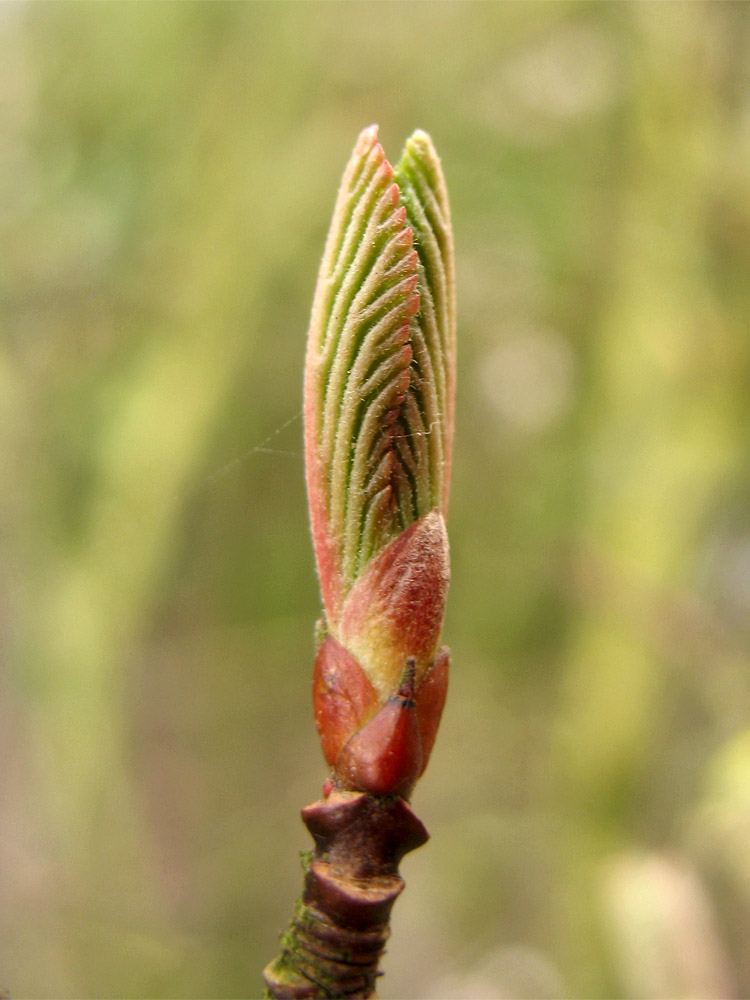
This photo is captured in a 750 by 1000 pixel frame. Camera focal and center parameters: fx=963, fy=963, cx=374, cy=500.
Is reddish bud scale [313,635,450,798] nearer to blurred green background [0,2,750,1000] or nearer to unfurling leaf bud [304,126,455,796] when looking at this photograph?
unfurling leaf bud [304,126,455,796]

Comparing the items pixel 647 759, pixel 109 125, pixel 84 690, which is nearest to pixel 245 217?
pixel 109 125

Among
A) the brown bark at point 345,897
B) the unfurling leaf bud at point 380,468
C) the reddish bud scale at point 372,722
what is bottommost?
the brown bark at point 345,897

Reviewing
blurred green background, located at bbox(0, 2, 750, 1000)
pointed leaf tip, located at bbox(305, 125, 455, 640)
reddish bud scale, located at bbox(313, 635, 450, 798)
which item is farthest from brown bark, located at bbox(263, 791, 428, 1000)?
blurred green background, located at bbox(0, 2, 750, 1000)

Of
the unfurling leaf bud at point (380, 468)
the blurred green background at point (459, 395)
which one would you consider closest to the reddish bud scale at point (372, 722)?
the unfurling leaf bud at point (380, 468)

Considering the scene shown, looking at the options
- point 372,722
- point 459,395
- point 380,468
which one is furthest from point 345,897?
point 459,395

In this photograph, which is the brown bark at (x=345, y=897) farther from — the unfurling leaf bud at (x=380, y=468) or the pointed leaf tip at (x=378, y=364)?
the pointed leaf tip at (x=378, y=364)

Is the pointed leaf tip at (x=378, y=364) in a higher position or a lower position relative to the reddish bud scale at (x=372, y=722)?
higher

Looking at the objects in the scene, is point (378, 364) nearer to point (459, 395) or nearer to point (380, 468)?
point (380, 468)
